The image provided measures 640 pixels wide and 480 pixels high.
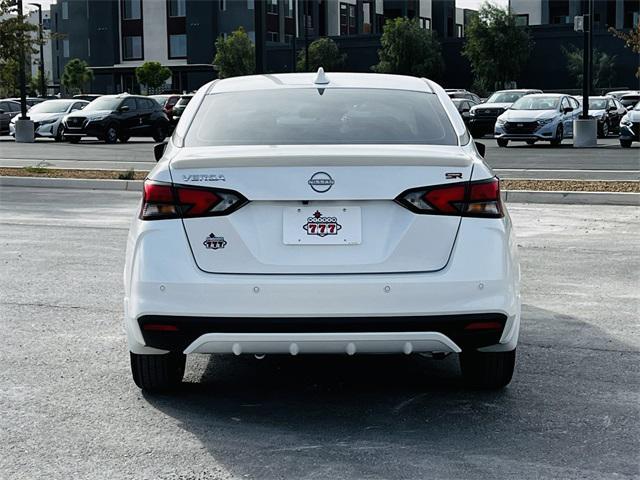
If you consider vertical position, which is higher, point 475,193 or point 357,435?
point 475,193

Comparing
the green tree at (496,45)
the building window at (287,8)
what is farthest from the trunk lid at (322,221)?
the building window at (287,8)

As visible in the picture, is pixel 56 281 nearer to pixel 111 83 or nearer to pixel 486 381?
pixel 486 381

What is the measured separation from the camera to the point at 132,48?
87.6 m

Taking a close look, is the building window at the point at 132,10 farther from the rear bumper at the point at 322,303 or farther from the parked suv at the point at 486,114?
the rear bumper at the point at 322,303

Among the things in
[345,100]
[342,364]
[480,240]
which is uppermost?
[345,100]

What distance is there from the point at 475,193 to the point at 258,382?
→ 167 cm

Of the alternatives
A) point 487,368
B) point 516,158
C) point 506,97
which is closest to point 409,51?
point 506,97

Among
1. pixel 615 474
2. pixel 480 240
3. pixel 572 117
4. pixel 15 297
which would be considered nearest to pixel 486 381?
pixel 480 240

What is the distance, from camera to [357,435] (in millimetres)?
4910

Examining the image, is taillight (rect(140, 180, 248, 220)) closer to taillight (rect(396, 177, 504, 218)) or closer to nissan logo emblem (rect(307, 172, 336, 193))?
nissan logo emblem (rect(307, 172, 336, 193))

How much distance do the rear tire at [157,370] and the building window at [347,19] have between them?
8535 centimetres

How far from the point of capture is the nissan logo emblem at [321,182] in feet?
16.1

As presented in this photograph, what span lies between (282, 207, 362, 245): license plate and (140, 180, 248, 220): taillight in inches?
10.4

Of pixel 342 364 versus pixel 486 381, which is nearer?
pixel 486 381
